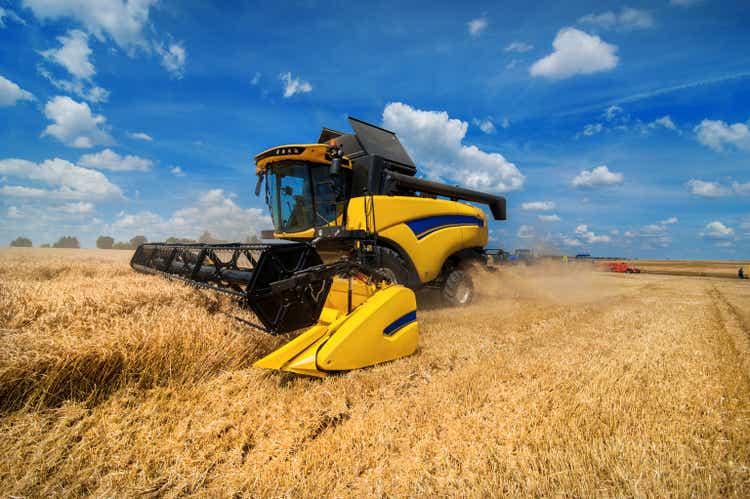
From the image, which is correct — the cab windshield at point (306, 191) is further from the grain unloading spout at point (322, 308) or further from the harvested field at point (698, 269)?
the harvested field at point (698, 269)

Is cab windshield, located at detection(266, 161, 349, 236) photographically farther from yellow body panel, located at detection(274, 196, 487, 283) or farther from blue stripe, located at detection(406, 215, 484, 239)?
blue stripe, located at detection(406, 215, 484, 239)

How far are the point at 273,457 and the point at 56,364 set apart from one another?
136 centimetres

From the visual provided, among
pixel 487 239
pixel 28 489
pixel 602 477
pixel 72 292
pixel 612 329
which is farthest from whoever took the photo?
pixel 487 239

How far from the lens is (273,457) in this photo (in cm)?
179

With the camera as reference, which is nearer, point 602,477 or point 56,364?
point 602,477

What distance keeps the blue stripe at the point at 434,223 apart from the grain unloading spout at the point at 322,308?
2.16 meters

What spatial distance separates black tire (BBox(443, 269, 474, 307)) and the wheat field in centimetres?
318

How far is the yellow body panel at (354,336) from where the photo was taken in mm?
2604

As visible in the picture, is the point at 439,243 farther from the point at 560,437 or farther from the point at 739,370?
the point at 560,437

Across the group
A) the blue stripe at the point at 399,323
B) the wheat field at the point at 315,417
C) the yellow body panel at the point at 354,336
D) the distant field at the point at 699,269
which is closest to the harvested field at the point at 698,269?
the distant field at the point at 699,269

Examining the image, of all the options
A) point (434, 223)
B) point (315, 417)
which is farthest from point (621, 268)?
point (315, 417)

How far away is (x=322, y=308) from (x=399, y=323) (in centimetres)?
81

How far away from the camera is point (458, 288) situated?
669 cm

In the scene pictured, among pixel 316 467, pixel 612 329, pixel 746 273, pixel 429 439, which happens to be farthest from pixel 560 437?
pixel 746 273
